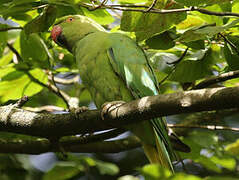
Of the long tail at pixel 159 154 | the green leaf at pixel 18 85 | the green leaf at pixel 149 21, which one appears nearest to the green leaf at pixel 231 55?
the green leaf at pixel 149 21

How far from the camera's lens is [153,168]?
0.99 metres

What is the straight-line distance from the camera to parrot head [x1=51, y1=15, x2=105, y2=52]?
8.45ft

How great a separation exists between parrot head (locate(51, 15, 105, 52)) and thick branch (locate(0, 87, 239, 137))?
766mm

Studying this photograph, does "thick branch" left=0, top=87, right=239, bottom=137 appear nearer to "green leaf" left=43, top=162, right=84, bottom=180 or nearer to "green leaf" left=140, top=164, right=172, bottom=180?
"green leaf" left=43, top=162, right=84, bottom=180

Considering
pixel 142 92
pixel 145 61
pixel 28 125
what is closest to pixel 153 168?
pixel 28 125

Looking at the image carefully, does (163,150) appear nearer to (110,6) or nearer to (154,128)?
(154,128)

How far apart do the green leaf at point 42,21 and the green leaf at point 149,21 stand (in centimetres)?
37

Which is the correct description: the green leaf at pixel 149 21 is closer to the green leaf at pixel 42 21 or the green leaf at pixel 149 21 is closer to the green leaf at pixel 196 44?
the green leaf at pixel 196 44

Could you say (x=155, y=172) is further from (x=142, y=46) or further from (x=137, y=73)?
(x=142, y=46)

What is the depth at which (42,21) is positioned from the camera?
6.51ft

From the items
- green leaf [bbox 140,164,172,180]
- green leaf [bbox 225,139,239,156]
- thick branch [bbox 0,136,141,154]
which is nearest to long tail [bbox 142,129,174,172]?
thick branch [bbox 0,136,141,154]

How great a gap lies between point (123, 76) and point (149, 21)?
0.42 m

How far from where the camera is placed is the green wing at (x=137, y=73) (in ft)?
7.22

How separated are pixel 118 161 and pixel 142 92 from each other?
5.81ft
